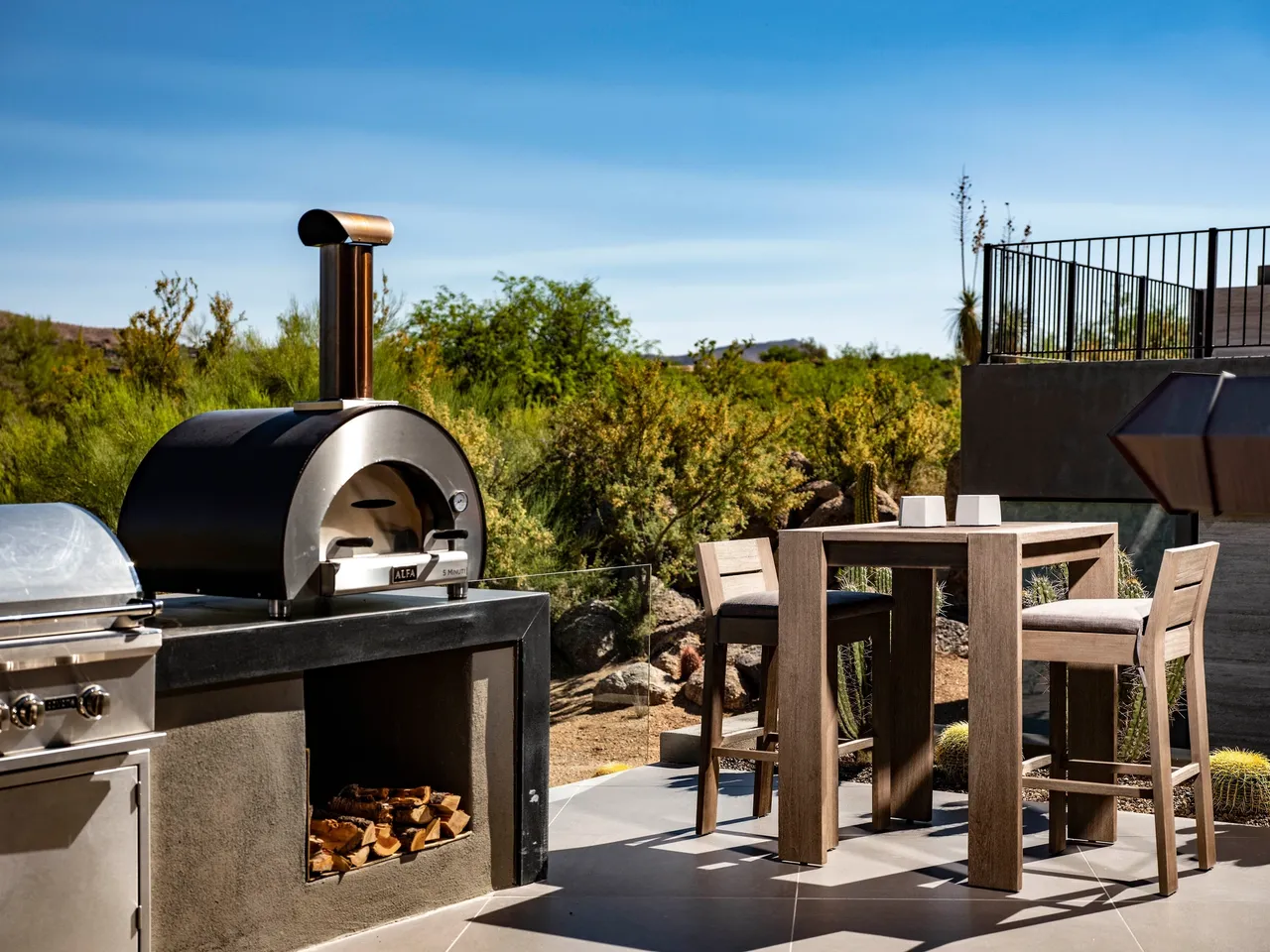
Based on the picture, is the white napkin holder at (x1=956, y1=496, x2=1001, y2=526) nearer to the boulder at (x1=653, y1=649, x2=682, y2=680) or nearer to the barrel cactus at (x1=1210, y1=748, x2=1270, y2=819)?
the barrel cactus at (x1=1210, y1=748, x2=1270, y2=819)

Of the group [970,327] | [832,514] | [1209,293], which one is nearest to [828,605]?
[1209,293]

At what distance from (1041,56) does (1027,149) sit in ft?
11.0

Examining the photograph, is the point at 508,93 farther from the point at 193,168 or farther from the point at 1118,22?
the point at 1118,22

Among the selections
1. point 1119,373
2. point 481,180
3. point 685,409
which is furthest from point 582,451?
point 481,180

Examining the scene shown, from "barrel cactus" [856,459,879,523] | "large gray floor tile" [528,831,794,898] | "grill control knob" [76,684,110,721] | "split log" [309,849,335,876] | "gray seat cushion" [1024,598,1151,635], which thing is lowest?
"large gray floor tile" [528,831,794,898]

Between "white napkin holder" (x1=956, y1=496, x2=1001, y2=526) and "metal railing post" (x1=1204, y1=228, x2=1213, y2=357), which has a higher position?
"metal railing post" (x1=1204, y1=228, x2=1213, y2=357)

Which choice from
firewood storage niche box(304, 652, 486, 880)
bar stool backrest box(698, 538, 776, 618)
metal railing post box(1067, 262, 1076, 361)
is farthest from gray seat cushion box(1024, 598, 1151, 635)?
metal railing post box(1067, 262, 1076, 361)

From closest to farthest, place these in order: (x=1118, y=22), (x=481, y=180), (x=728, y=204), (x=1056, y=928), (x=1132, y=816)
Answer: (x=1056, y=928) < (x=1132, y=816) < (x=1118, y=22) < (x=481, y=180) < (x=728, y=204)

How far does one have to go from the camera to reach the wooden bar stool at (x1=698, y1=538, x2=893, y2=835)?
15.9 feet

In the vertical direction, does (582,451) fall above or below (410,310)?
Answer: below

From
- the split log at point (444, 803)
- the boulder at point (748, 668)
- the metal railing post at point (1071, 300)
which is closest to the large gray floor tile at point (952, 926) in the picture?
the split log at point (444, 803)

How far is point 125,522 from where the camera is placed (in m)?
3.96

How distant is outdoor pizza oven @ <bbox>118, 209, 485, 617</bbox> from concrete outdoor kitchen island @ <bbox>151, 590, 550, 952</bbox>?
0.12m

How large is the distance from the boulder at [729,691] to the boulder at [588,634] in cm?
142
